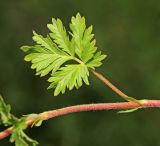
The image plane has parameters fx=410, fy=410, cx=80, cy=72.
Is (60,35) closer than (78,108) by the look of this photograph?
No

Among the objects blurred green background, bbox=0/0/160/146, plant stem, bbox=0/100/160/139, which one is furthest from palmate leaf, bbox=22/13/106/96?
blurred green background, bbox=0/0/160/146

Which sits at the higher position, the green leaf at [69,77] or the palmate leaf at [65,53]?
the palmate leaf at [65,53]

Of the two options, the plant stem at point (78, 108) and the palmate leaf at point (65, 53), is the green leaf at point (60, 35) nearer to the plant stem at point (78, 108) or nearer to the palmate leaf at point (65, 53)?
the palmate leaf at point (65, 53)

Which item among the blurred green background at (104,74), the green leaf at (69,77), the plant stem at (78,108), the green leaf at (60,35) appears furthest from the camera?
the blurred green background at (104,74)

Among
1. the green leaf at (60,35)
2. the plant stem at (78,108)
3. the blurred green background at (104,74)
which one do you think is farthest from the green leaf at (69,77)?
the blurred green background at (104,74)

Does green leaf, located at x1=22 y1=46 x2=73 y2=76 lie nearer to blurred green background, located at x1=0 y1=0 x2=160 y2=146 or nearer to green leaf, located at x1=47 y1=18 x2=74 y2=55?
green leaf, located at x1=47 y1=18 x2=74 y2=55

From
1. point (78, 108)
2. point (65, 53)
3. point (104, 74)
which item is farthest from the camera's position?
point (104, 74)

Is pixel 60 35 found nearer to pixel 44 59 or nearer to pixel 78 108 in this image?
pixel 44 59

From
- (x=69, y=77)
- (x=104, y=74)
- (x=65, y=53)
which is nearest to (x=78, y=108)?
(x=69, y=77)
